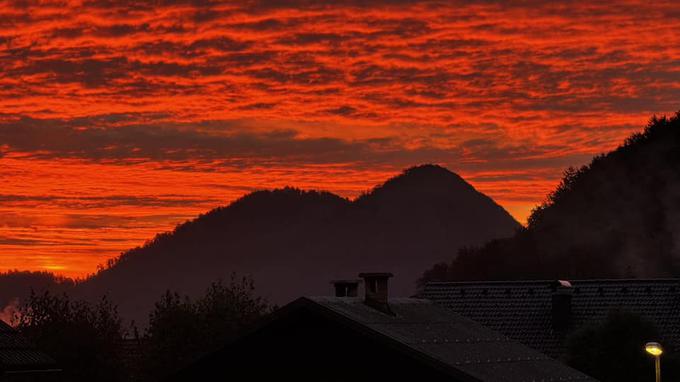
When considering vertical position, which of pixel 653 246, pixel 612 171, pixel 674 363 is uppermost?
pixel 612 171

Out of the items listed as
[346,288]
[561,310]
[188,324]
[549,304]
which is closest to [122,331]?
[188,324]

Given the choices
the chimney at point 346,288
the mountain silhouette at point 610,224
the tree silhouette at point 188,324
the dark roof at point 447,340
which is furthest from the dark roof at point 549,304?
the mountain silhouette at point 610,224

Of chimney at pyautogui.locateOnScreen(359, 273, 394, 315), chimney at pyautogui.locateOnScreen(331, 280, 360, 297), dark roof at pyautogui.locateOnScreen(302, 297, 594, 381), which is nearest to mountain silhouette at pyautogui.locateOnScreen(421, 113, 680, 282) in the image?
chimney at pyautogui.locateOnScreen(331, 280, 360, 297)

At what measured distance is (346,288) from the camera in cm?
4041

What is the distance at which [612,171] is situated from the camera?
125062 millimetres

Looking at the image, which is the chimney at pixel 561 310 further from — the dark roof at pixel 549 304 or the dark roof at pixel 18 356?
the dark roof at pixel 18 356

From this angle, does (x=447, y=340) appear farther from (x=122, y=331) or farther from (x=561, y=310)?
(x=122, y=331)

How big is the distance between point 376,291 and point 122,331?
38.5m

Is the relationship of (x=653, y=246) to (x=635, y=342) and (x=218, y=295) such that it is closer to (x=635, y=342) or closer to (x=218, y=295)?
(x=218, y=295)

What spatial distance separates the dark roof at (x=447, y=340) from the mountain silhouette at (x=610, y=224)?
75315 mm

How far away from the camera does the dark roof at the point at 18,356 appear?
2753 cm

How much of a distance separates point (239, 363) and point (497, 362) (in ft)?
21.4

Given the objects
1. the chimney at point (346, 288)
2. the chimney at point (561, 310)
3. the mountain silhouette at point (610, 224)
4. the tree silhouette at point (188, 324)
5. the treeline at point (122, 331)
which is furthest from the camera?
the mountain silhouette at point (610, 224)

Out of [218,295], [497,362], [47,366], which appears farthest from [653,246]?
[47,366]
